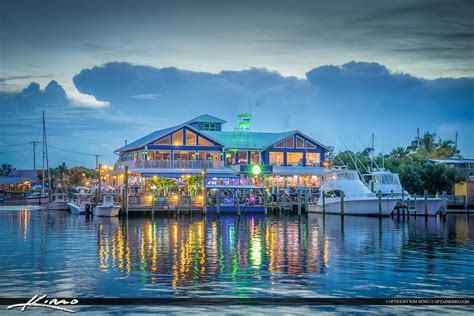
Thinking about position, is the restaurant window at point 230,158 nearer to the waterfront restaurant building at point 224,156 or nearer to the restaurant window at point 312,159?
the waterfront restaurant building at point 224,156

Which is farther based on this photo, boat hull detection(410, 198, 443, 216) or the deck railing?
the deck railing

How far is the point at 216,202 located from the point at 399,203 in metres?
18.3

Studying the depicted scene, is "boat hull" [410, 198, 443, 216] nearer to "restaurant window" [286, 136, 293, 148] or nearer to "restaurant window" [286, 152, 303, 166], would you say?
"restaurant window" [286, 152, 303, 166]

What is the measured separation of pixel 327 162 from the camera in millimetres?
86688

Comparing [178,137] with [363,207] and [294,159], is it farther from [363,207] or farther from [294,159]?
[363,207]

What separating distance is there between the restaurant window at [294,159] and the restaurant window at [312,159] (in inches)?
36.0

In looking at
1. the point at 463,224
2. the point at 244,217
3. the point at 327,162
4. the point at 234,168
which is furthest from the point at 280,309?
the point at 327,162

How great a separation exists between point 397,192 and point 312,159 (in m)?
20.4

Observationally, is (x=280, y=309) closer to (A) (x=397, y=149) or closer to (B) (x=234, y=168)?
(B) (x=234, y=168)

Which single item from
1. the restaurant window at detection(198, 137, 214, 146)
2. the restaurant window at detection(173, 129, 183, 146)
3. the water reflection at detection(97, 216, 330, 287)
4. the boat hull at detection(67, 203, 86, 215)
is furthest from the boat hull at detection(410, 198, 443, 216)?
the boat hull at detection(67, 203, 86, 215)

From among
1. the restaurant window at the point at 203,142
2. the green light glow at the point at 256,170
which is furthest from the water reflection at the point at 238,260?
the restaurant window at the point at 203,142

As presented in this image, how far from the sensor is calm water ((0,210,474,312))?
22.2 metres

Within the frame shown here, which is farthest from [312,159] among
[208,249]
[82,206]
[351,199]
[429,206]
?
[208,249]

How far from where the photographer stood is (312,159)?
283ft
